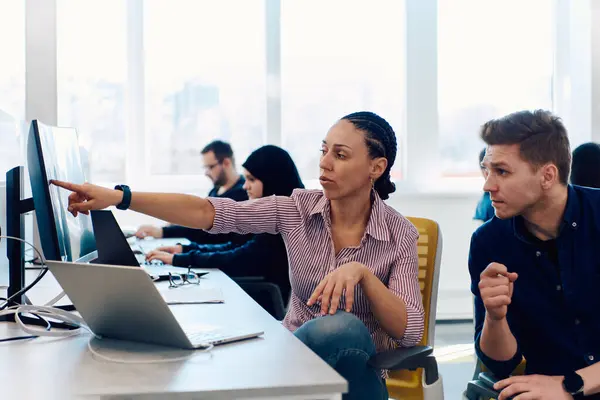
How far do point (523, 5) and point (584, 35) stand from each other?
51cm

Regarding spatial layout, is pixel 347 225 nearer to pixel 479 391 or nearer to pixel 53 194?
pixel 479 391

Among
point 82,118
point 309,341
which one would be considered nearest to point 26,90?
point 82,118

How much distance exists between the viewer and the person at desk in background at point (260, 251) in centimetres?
291

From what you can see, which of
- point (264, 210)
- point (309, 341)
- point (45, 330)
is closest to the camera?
point (45, 330)

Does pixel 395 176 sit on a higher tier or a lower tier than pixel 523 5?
lower

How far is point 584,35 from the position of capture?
548 cm

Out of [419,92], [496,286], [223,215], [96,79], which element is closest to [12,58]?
[96,79]

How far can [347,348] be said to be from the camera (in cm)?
153

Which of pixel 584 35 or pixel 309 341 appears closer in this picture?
pixel 309 341

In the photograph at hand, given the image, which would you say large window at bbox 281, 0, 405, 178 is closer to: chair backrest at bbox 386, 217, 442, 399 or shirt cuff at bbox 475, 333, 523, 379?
chair backrest at bbox 386, 217, 442, 399

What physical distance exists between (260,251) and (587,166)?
138 cm

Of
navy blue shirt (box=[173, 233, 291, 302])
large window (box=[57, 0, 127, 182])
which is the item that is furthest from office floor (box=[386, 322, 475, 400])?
large window (box=[57, 0, 127, 182])

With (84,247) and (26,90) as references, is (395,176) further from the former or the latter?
(84,247)

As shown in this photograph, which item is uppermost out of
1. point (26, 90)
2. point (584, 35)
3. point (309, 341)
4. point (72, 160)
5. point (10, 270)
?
point (584, 35)
